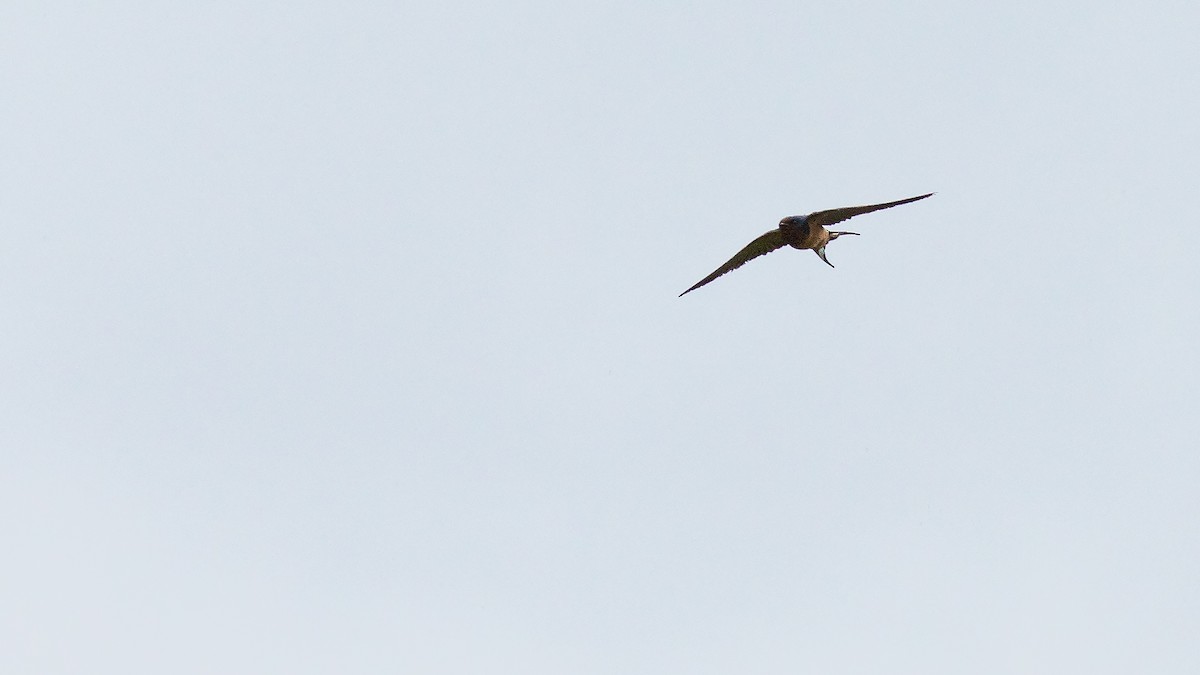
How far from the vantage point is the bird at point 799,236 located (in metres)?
48.4

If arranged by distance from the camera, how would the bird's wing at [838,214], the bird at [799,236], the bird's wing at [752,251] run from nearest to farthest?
the bird's wing at [838,214] → the bird at [799,236] → the bird's wing at [752,251]

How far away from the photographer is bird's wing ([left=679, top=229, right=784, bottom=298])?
50.7m

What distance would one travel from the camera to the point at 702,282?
52.0 m

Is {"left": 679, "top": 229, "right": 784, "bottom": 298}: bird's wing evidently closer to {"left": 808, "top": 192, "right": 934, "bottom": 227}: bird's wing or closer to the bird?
the bird

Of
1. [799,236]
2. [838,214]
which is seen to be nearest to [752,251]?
[799,236]

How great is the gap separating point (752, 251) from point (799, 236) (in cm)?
228

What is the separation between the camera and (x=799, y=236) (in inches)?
1957

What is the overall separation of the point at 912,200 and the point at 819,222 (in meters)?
5.72

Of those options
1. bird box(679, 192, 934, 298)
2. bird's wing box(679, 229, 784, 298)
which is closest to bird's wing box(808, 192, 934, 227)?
bird box(679, 192, 934, 298)

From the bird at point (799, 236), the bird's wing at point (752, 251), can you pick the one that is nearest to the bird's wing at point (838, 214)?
the bird at point (799, 236)

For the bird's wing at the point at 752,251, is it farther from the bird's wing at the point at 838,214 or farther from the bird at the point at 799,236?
the bird's wing at the point at 838,214

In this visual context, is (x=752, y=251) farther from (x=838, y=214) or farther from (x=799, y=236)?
(x=838, y=214)

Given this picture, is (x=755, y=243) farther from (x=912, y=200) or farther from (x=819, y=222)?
(x=912, y=200)

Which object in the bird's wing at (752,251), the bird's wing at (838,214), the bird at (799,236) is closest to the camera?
the bird's wing at (838,214)
